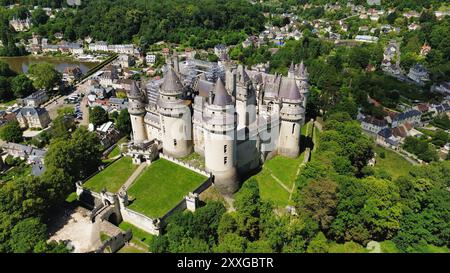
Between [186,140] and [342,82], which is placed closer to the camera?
[186,140]

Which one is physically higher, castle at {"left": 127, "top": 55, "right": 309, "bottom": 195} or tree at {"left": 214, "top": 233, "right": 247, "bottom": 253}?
castle at {"left": 127, "top": 55, "right": 309, "bottom": 195}

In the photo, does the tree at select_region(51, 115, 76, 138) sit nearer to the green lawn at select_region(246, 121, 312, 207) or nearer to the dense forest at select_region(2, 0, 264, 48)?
the green lawn at select_region(246, 121, 312, 207)

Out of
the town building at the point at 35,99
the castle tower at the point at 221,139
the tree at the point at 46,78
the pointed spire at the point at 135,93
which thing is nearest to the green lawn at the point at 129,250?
the castle tower at the point at 221,139

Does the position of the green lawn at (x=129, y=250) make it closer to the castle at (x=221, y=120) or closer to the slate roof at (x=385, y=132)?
the castle at (x=221, y=120)

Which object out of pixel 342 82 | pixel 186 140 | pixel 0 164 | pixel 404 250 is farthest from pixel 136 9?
pixel 404 250

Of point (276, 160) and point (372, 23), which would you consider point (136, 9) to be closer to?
point (372, 23)

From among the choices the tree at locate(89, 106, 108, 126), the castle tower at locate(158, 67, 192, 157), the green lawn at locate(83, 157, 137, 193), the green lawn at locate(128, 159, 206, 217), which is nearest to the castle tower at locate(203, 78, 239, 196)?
the green lawn at locate(128, 159, 206, 217)
